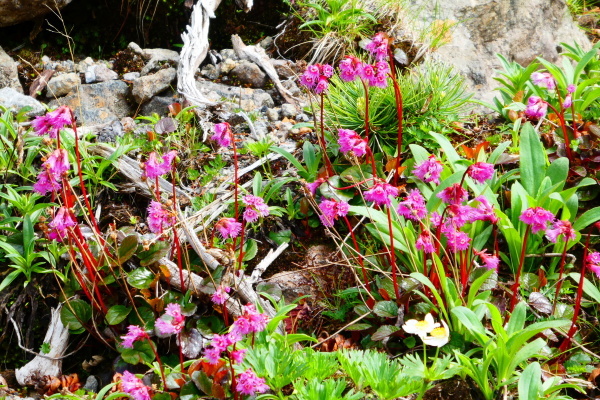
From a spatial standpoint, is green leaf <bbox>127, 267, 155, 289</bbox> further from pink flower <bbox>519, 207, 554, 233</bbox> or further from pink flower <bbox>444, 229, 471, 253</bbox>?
pink flower <bbox>519, 207, 554, 233</bbox>

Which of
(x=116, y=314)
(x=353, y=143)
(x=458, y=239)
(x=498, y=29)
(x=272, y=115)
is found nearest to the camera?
(x=458, y=239)

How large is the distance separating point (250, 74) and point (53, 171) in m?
2.38

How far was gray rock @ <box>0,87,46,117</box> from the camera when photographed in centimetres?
391

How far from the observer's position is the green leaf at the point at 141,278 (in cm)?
281

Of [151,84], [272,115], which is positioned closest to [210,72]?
[151,84]

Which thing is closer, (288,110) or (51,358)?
(51,358)

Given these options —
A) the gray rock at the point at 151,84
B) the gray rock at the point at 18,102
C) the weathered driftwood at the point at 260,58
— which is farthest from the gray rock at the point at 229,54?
the gray rock at the point at 18,102

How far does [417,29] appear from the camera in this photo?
4672 millimetres

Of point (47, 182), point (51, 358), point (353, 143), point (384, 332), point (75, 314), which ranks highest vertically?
point (353, 143)

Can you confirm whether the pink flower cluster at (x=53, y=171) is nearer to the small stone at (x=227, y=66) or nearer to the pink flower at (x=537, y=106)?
the small stone at (x=227, y=66)

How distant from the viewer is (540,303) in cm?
268

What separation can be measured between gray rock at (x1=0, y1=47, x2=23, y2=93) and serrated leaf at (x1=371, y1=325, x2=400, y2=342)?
3230 mm

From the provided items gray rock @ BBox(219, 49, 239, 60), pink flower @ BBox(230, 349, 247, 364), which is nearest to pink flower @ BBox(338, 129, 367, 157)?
pink flower @ BBox(230, 349, 247, 364)

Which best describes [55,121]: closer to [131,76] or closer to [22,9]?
[131,76]
